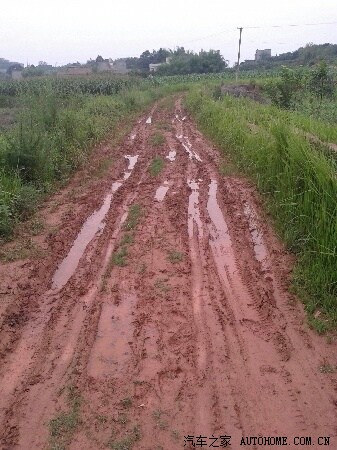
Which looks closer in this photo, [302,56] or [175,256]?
[175,256]

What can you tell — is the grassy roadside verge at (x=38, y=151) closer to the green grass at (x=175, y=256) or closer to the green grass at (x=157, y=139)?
the green grass at (x=157, y=139)

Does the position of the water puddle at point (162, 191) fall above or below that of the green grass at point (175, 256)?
above

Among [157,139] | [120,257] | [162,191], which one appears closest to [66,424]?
[120,257]

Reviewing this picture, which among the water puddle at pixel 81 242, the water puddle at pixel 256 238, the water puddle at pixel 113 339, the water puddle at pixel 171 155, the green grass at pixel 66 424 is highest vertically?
the water puddle at pixel 171 155

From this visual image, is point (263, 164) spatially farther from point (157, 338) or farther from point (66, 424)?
point (66, 424)

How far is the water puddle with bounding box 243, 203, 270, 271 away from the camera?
19.5 ft

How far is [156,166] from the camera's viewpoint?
1082 cm

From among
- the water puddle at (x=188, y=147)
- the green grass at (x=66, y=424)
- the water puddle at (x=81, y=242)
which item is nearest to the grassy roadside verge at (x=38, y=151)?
the water puddle at (x=81, y=242)

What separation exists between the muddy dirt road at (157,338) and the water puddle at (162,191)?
60 centimetres

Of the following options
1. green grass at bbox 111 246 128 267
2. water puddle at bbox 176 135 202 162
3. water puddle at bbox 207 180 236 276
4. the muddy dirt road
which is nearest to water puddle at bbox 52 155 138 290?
the muddy dirt road

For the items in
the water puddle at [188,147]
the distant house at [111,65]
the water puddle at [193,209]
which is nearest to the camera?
the water puddle at [193,209]

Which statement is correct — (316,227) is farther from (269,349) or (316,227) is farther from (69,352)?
(69,352)

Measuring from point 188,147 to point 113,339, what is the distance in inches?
386

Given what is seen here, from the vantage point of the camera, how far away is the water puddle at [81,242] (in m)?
5.67
